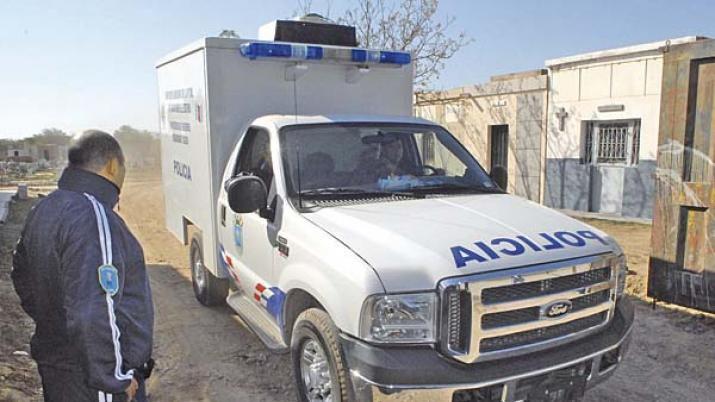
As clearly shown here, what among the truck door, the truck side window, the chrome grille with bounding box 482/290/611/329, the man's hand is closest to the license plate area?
the chrome grille with bounding box 482/290/611/329

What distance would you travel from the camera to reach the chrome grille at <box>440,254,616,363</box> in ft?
8.28

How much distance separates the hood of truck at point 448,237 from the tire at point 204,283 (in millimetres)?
2630

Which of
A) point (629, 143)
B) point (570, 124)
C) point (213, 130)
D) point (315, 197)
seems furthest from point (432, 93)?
point (315, 197)

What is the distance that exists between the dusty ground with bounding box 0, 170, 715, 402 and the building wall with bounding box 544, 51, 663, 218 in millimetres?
5923

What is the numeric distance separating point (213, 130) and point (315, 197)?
5.75 feet

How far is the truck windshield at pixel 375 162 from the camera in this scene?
146 inches

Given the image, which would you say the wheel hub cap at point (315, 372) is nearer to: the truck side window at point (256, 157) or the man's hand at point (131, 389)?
the man's hand at point (131, 389)

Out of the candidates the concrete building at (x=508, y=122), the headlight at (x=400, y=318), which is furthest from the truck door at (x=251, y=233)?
the concrete building at (x=508, y=122)

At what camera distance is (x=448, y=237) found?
2816 mm

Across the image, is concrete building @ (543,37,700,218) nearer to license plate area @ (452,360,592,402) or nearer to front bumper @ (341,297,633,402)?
license plate area @ (452,360,592,402)

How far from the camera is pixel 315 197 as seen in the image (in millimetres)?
3549

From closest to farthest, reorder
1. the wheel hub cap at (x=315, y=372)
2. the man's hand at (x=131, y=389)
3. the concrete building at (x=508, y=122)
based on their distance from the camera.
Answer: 1. the man's hand at (x=131, y=389)
2. the wheel hub cap at (x=315, y=372)
3. the concrete building at (x=508, y=122)

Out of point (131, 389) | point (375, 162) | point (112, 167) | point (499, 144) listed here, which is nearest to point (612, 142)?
point (499, 144)

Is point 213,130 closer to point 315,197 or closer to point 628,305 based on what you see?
point 315,197
